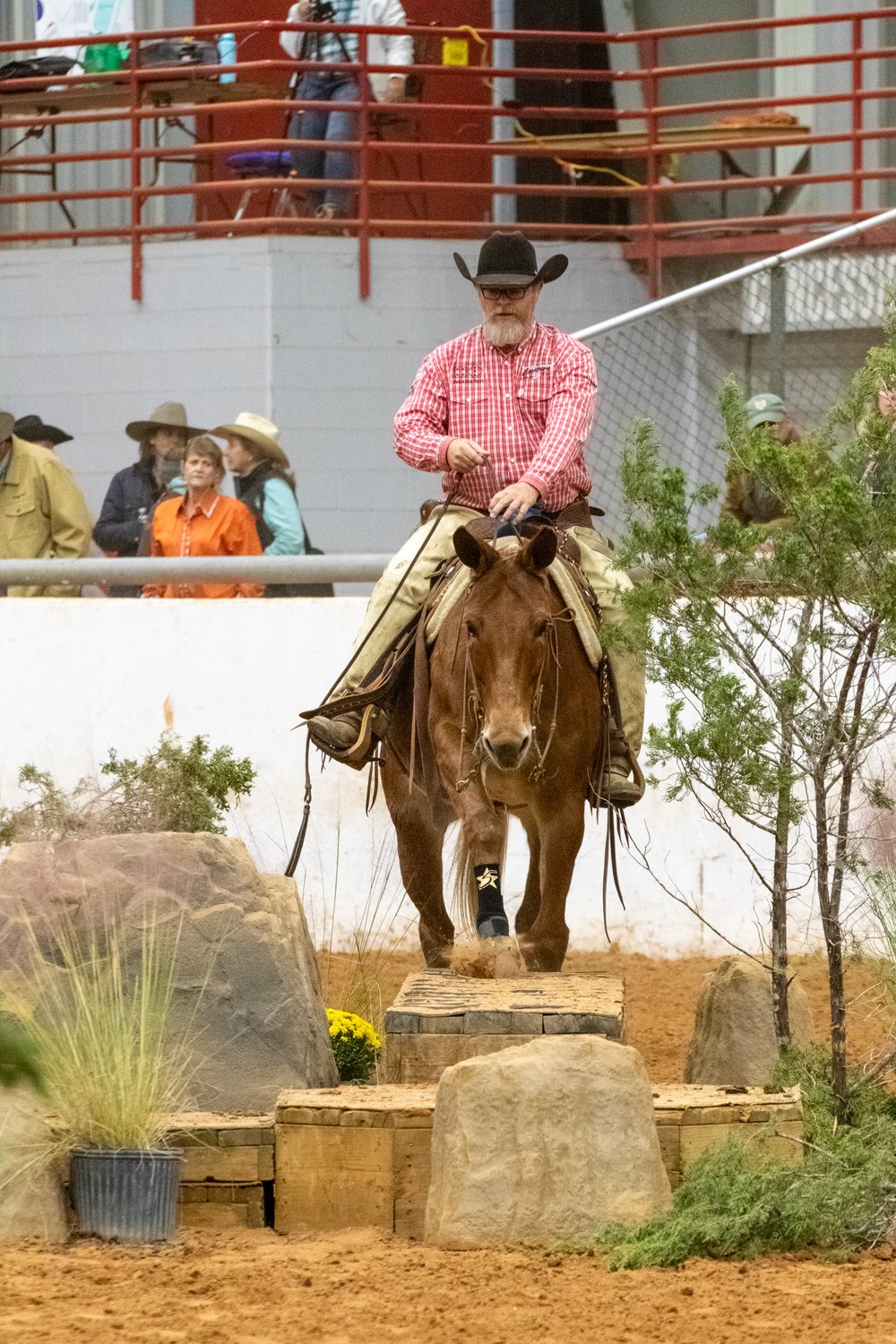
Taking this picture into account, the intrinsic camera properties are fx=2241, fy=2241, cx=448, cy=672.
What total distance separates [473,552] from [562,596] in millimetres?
473

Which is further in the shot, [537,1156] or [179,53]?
[179,53]

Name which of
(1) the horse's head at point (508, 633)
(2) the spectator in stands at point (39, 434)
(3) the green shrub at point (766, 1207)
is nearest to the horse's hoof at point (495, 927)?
(1) the horse's head at point (508, 633)

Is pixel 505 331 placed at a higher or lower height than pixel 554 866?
higher

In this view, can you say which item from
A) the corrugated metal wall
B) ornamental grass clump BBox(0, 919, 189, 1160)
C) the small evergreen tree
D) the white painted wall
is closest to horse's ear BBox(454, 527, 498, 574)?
the small evergreen tree

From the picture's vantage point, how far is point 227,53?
1698 centimetres

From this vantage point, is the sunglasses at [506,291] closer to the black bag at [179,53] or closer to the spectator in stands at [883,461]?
the spectator in stands at [883,461]

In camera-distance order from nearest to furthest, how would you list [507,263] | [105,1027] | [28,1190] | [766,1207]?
[766,1207], [28,1190], [105,1027], [507,263]

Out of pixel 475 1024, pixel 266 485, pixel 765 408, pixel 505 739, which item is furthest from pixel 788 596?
pixel 266 485

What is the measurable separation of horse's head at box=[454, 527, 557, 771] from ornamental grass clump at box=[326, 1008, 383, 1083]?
→ 141 cm

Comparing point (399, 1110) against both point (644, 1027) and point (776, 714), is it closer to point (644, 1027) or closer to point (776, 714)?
point (776, 714)

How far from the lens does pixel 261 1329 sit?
16.7 ft

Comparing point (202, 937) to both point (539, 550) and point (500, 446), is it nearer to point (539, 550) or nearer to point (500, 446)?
point (539, 550)

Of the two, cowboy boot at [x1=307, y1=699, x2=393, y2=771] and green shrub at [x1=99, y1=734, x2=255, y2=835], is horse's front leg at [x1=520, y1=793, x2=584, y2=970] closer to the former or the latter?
cowboy boot at [x1=307, y1=699, x2=393, y2=771]

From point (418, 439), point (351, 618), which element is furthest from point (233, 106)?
point (418, 439)
